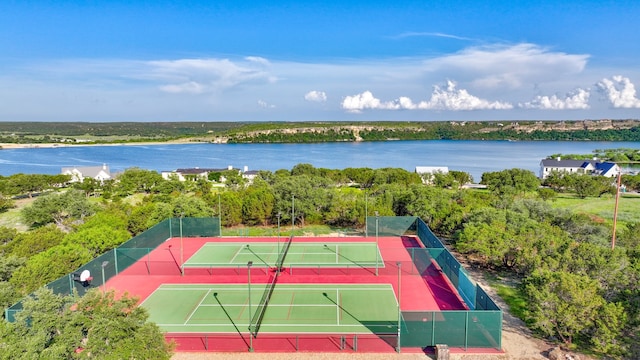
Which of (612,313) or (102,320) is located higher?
(102,320)

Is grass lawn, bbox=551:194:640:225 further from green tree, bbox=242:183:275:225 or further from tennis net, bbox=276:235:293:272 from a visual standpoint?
Result: green tree, bbox=242:183:275:225

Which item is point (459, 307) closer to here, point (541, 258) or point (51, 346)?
point (541, 258)

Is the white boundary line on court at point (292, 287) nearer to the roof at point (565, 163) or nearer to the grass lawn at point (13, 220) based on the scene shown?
the grass lawn at point (13, 220)

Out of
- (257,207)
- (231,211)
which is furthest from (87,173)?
(257,207)

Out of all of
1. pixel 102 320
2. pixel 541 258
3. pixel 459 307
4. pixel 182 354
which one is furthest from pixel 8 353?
pixel 541 258

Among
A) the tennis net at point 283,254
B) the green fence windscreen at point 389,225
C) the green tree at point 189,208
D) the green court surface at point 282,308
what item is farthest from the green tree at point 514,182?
the green court surface at point 282,308

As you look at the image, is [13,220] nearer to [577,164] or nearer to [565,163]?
[565,163]
